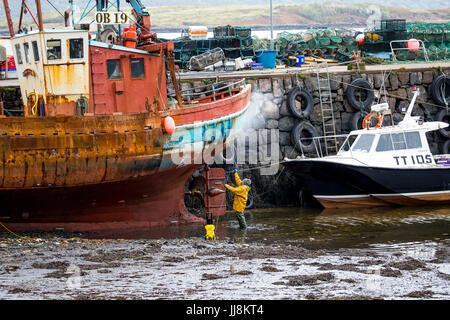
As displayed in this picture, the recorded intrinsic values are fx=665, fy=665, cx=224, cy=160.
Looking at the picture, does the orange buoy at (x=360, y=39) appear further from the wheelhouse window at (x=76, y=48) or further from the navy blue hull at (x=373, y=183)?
the wheelhouse window at (x=76, y=48)

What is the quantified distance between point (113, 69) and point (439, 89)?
9.98 metres

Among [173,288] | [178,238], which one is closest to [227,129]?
[178,238]

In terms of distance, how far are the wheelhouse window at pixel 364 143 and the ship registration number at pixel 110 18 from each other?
6.85 meters

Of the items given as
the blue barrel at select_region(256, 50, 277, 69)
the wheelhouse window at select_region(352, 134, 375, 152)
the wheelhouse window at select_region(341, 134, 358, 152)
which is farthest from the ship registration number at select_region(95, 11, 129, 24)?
the blue barrel at select_region(256, 50, 277, 69)

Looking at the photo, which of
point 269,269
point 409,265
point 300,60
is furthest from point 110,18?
point 300,60

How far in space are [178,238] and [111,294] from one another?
5.31m

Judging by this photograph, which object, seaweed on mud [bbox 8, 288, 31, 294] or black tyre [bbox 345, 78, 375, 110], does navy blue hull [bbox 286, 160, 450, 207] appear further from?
seaweed on mud [bbox 8, 288, 31, 294]

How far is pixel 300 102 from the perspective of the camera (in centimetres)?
1884

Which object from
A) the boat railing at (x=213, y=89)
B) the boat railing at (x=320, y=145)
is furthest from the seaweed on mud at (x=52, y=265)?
the boat railing at (x=320, y=145)

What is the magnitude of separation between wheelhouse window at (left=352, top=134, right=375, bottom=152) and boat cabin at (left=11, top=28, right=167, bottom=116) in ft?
17.8

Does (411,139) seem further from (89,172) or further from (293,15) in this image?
(293,15)

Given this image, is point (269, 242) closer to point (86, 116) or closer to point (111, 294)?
point (86, 116)

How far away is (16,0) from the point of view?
10488 cm

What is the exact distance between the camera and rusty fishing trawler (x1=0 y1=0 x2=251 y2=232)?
1281cm
